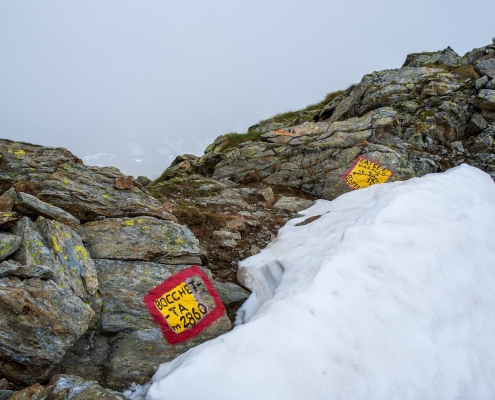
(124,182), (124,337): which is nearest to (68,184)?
(124,182)

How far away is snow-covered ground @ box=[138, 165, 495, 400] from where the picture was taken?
394 cm

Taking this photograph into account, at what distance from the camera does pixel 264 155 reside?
15539 mm

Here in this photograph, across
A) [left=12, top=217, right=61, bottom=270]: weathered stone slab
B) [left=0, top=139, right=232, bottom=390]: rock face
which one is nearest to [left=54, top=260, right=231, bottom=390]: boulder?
[left=0, top=139, right=232, bottom=390]: rock face

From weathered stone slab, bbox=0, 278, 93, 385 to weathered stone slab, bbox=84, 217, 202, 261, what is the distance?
1.71 m

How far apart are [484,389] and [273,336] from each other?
3.57 meters

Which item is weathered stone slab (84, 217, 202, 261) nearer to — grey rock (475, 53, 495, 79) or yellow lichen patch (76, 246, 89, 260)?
yellow lichen patch (76, 246, 89, 260)

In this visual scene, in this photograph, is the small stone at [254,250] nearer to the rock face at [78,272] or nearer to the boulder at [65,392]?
the rock face at [78,272]

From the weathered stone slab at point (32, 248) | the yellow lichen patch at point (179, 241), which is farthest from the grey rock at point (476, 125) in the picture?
the weathered stone slab at point (32, 248)

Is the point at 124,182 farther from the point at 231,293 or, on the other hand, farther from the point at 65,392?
the point at 65,392

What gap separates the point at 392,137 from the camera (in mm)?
14172

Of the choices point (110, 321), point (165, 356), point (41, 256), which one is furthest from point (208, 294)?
point (41, 256)

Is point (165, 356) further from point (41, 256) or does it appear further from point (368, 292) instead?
point (368, 292)

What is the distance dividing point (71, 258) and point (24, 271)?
34.0 inches

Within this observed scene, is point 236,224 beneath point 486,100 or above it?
beneath
